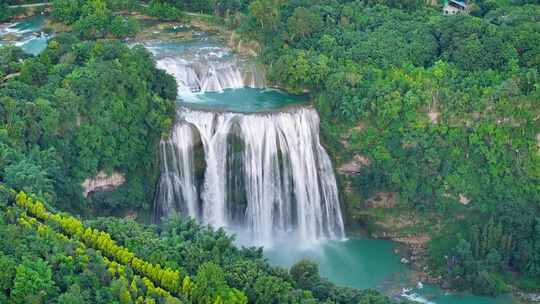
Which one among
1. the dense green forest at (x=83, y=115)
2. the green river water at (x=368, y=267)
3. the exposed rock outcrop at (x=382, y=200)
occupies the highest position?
the dense green forest at (x=83, y=115)

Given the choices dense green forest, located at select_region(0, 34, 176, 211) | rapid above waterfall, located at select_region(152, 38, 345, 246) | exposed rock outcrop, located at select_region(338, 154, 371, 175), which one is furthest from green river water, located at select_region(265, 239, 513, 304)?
dense green forest, located at select_region(0, 34, 176, 211)

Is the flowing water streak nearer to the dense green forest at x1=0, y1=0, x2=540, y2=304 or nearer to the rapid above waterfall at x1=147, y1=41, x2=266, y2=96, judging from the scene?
the rapid above waterfall at x1=147, y1=41, x2=266, y2=96

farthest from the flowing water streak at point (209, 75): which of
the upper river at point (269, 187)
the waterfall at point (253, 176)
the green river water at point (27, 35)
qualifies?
the green river water at point (27, 35)

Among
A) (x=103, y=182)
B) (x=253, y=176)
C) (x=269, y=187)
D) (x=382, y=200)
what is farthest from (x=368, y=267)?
(x=103, y=182)

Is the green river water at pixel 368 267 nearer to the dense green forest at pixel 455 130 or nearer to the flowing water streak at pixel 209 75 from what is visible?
the dense green forest at pixel 455 130

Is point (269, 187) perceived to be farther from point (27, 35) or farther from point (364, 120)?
point (27, 35)
